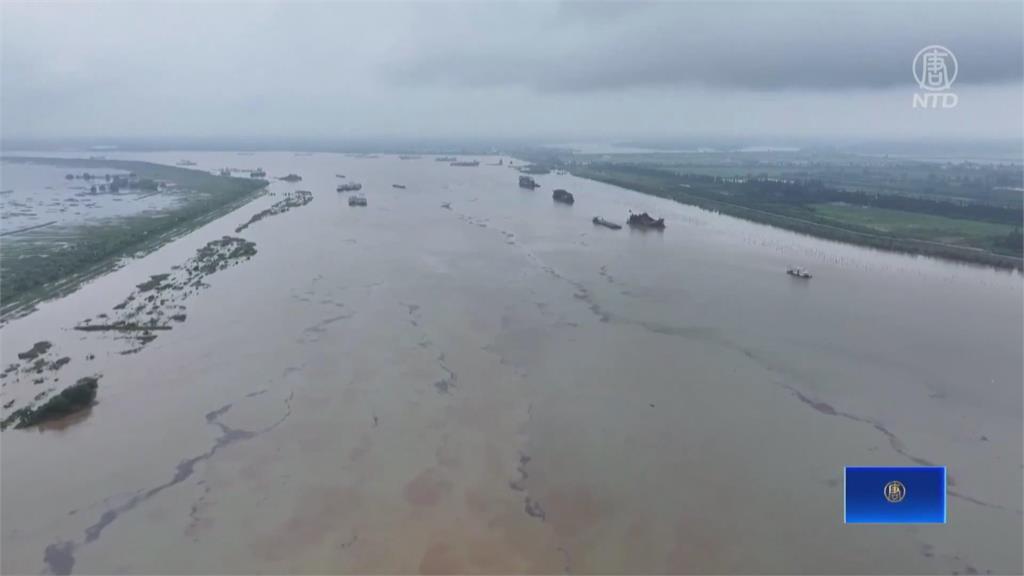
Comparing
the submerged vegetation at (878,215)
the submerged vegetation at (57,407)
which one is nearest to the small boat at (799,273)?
the submerged vegetation at (878,215)

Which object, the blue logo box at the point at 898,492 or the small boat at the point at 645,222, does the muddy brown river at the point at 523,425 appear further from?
the small boat at the point at 645,222

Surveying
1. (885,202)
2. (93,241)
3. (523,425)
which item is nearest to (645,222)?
(885,202)

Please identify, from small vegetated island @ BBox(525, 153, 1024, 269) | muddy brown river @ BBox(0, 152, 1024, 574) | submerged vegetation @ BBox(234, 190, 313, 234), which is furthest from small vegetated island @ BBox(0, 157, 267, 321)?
small vegetated island @ BBox(525, 153, 1024, 269)

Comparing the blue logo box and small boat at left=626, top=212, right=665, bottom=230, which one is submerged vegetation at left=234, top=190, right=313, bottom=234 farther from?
the blue logo box

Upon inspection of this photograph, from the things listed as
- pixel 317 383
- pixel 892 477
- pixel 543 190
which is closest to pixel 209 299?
pixel 317 383

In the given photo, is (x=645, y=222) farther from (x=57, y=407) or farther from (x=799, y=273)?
(x=57, y=407)

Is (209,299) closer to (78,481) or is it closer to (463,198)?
(78,481)
